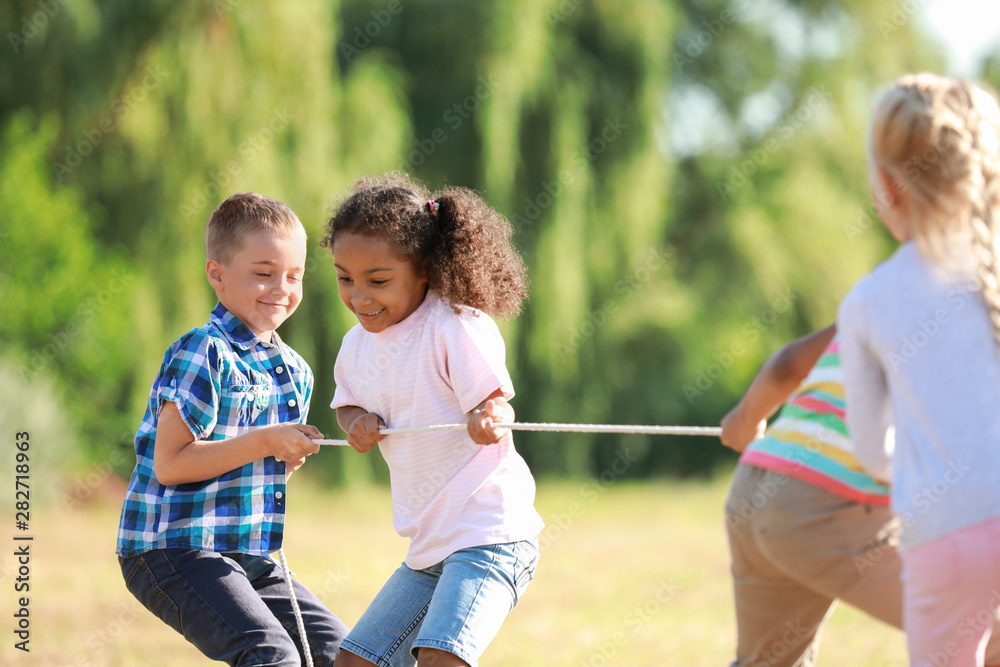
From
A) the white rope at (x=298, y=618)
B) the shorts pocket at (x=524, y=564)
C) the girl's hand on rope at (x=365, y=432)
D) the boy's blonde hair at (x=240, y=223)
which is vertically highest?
the boy's blonde hair at (x=240, y=223)

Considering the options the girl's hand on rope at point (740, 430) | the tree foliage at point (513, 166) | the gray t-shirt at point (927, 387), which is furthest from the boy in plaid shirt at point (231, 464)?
the tree foliage at point (513, 166)

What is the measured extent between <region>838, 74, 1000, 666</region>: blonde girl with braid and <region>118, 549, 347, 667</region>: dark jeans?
1.30 meters

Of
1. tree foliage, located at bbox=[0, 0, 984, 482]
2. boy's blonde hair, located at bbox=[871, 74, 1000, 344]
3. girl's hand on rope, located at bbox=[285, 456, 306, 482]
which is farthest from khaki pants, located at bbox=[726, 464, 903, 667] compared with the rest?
tree foliage, located at bbox=[0, 0, 984, 482]

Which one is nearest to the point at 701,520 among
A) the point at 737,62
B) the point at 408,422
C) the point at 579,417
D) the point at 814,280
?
the point at 579,417

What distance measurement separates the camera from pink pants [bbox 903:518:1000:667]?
5.16 ft

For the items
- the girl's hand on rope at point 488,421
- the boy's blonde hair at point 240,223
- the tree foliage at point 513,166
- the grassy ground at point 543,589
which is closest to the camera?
the girl's hand on rope at point 488,421

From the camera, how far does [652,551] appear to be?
24.7ft

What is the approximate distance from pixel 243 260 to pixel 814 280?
32.0 ft

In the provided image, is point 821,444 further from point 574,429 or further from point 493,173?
point 493,173

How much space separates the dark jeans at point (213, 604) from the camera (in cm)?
217

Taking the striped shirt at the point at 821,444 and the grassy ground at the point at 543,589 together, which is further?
the grassy ground at the point at 543,589

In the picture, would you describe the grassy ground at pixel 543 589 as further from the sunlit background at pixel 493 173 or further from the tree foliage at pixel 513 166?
the tree foliage at pixel 513 166

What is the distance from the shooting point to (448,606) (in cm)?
210

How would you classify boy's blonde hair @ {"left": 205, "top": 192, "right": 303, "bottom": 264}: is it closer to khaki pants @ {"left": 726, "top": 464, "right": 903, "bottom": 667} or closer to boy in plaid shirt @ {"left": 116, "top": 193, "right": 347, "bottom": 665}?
boy in plaid shirt @ {"left": 116, "top": 193, "right": 347, "bottom": 665}
